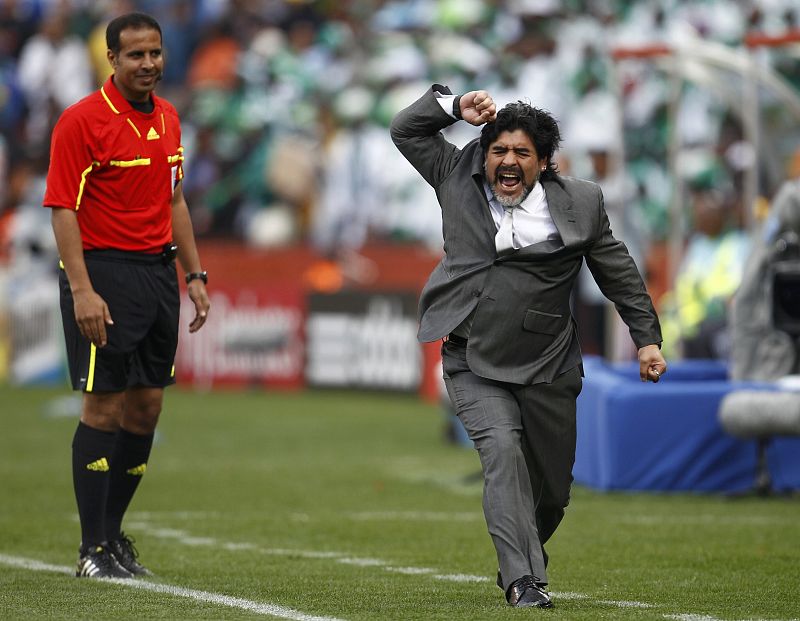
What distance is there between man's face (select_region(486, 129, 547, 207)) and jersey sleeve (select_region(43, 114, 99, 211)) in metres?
1.76

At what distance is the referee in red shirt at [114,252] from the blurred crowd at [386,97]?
815 cm

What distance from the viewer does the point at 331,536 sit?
884cm

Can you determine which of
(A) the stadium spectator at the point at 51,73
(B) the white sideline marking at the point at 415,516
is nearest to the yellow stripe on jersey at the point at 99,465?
(B) the white sideline marking at the point at 415,516

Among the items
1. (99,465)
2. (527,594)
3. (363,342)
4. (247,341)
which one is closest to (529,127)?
(527,594)

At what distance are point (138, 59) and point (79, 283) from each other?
0.95 m

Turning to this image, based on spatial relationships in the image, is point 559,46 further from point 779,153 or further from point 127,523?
point 127,523

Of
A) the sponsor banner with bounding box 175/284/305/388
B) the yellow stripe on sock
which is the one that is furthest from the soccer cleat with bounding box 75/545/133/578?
the sponsor banner with bounding box 175/284/305/388

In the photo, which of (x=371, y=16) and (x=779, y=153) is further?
(x=371, y=16)

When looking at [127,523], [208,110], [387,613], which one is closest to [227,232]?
[208,110]

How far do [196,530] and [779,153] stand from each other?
919cm

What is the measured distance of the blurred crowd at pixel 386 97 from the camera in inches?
691

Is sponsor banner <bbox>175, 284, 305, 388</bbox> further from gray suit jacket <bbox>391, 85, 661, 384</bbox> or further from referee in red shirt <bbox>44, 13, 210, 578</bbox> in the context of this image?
gray suit jacket <bbox>391, 85, 661, 384</bbox>

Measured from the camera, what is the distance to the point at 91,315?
6.75m

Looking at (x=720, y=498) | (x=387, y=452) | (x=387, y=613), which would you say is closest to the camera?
(x=387, y=613)
